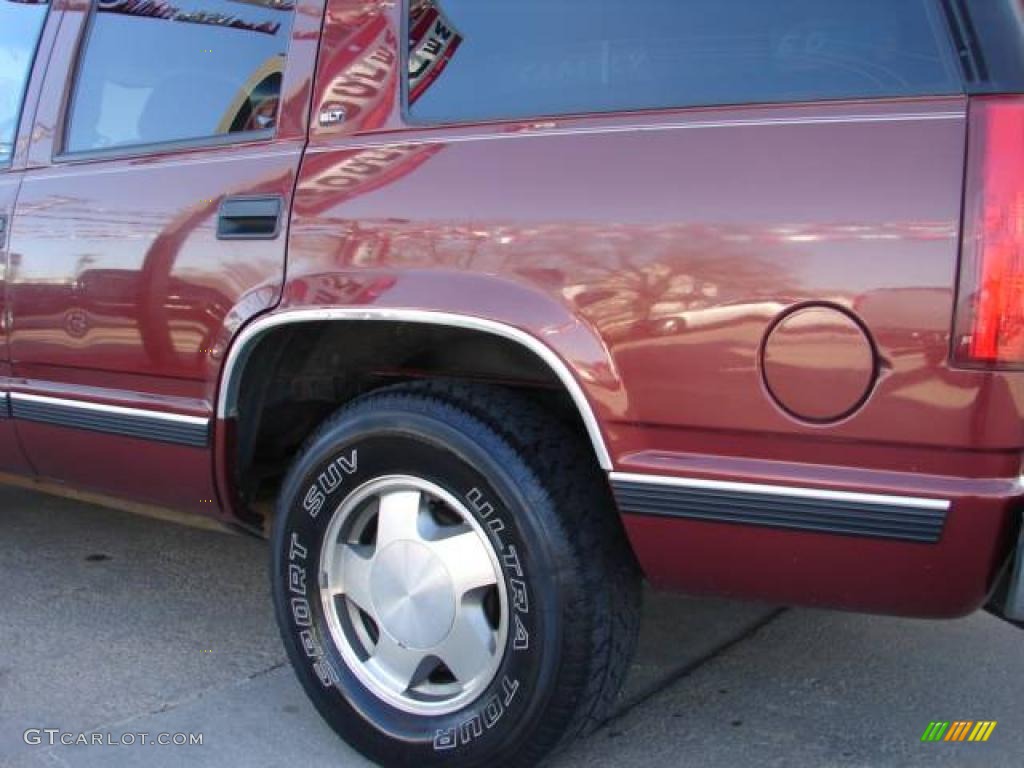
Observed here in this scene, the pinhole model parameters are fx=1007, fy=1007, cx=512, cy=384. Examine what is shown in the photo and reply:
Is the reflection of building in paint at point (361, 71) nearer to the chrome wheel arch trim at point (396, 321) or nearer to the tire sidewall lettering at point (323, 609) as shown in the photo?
the chrome wheel arch trim at point (396, 321)

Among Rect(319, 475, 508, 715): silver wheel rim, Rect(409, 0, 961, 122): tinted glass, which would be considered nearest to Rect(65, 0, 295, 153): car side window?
Rect(409, 0, 961, 122): tinted glass

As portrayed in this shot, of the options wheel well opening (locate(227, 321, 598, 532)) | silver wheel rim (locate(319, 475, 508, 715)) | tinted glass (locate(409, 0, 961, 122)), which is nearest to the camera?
tinted glass (locate(409, 0, 961, 122))

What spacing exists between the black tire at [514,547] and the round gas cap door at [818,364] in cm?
53

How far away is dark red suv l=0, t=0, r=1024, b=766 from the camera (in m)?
1.75

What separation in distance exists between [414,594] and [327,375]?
68 centimetres

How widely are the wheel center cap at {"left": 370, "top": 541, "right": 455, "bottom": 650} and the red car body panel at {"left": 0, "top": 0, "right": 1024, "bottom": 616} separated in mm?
497

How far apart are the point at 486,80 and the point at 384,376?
32.4 inches

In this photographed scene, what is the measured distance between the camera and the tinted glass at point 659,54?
1.83 m

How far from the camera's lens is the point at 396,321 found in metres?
2.21

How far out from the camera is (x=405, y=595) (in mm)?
2312

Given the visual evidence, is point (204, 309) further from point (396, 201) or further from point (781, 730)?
point (781, 730)

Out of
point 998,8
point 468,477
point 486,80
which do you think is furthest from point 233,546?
point 998,8

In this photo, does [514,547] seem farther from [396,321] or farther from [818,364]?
[818,364]

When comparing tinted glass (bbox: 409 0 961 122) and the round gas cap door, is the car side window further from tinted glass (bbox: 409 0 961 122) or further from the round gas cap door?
the round gas cap door
